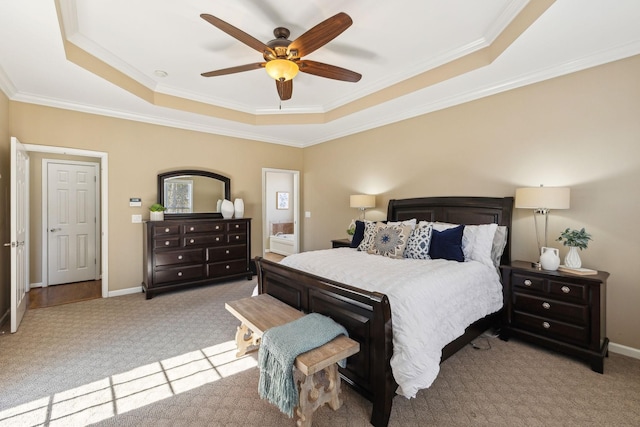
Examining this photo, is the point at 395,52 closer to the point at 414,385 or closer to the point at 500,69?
the point at 500,69

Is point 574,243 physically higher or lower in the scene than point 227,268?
higher

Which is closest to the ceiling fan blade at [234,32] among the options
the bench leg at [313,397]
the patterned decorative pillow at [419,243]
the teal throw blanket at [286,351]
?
the teal throw blanket at [286,351]

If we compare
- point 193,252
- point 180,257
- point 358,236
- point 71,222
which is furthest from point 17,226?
point 358,236

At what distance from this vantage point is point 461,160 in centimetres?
366

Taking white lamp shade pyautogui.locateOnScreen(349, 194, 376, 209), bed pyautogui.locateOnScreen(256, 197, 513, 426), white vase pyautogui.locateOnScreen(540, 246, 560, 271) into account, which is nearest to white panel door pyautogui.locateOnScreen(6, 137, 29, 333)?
bed pyautogui.locateOnScreen(256, 197, 513, 426)

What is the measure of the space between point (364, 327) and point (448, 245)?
1542 mm

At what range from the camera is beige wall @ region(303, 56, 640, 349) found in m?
2.53

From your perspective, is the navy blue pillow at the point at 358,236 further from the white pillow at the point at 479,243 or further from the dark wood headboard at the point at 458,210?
the white pillow at the point at 479,243

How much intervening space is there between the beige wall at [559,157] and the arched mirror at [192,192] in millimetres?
2917

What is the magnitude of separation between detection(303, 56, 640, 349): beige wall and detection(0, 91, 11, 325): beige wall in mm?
4833

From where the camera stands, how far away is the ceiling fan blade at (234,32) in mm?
1921

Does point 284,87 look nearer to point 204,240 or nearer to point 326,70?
point 326,70

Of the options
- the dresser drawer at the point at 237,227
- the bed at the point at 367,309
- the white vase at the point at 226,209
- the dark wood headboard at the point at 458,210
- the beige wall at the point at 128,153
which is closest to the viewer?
the bed at the point at 367,309

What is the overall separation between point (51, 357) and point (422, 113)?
489 centimetres
